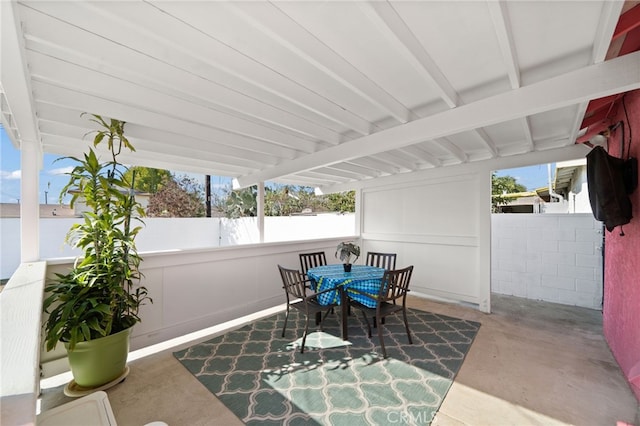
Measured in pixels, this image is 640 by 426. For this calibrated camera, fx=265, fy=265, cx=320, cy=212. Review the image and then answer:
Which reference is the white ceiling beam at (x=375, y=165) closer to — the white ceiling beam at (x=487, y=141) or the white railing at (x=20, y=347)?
the white ceiling beam at (x=487, y=141)

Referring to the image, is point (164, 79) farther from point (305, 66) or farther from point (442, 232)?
point (442, 232)

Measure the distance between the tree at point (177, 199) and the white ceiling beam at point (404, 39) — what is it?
11266 millimetres

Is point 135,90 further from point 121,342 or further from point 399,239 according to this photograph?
point 399,239

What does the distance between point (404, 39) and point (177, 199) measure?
1154 cm

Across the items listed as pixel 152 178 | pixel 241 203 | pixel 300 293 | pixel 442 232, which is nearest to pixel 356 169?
pixel 442 232

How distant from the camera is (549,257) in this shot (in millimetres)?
4551

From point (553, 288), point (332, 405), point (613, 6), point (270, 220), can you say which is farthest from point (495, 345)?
point (270, 220)

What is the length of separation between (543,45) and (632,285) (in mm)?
2132

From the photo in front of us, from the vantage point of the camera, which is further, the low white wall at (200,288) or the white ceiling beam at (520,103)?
the low white wall at (200,288)

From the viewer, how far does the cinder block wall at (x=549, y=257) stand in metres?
4.18

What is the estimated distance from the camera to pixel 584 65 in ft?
6.28

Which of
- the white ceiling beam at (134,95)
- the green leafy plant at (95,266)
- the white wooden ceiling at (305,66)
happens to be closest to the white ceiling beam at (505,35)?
the white wooden ceiling at (305,66)

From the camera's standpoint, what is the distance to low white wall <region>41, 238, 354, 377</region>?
317 cm

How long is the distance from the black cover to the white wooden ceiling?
25.3 inches
